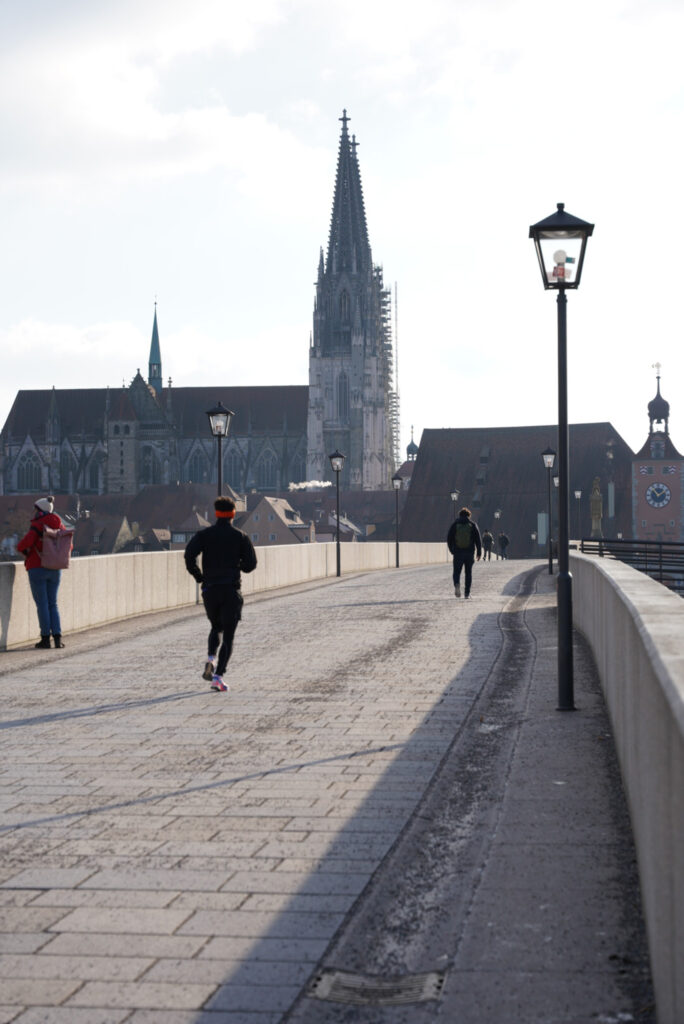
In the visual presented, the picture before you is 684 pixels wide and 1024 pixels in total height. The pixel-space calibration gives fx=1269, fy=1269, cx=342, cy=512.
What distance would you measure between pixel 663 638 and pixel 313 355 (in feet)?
480

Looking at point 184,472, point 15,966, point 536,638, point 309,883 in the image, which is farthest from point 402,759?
point 184,472

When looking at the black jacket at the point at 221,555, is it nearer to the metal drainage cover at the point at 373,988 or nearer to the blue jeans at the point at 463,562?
the metal drainage cover at the point at 373,988

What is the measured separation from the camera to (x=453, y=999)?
3875 mm

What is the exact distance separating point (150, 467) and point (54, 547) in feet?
485

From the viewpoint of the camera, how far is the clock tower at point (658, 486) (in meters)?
116

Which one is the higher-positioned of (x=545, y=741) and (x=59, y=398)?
(x=59, y=398)

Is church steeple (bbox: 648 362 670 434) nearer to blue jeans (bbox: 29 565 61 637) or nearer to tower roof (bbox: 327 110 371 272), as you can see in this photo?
tower roof (bbox: 327 110 371 272)

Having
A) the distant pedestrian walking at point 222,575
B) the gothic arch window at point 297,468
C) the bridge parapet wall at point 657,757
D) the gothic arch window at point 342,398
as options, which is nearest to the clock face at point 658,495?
the gothic arch window at point 342,398

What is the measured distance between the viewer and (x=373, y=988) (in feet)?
13.2

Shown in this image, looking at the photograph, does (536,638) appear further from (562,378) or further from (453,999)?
(453,999)

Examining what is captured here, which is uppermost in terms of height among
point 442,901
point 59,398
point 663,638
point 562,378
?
point 59,398

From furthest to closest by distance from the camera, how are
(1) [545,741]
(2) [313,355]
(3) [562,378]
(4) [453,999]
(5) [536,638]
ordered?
1. (2) [313,355]
2. (5) [536,638]
3. (3) [562,378]
4. (1) [545,741]
5. (4) [453,999]

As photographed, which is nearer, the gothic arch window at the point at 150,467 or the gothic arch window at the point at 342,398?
the gothic arch window at the point at 342,398

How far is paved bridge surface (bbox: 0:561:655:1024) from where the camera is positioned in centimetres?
397
